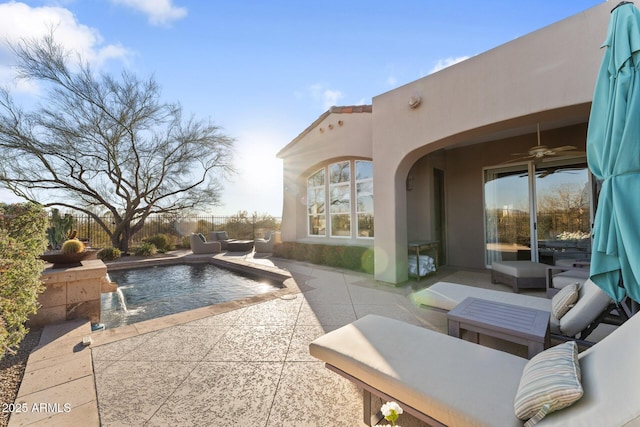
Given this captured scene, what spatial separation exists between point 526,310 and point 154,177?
15.0 meters

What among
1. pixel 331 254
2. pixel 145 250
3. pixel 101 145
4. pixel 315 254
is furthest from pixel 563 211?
pixel 101 145

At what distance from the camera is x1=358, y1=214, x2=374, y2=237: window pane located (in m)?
8.11

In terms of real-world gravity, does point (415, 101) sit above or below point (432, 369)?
above

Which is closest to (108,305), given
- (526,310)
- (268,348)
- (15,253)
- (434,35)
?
(15,253)

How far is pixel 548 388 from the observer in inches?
47.3

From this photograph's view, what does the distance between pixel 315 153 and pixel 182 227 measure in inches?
387

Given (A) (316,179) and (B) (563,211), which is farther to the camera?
(A) (316,179)

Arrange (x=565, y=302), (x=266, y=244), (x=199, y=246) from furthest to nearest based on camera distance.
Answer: (x=266, y=244) < (x=199, y=246) < (x=565, y=302)

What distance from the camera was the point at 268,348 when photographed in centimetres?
293

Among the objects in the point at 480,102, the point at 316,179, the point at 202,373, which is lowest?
the point at 202,373

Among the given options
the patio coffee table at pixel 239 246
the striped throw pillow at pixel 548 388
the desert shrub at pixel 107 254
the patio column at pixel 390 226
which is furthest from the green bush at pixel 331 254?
the desert shrub at pixel 107 254

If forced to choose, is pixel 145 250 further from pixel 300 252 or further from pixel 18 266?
pixel 18 266

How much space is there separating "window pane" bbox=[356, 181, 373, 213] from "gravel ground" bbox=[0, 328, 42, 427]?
721 cm

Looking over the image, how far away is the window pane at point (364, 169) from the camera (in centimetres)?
807
